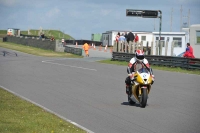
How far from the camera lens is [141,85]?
1260 cm

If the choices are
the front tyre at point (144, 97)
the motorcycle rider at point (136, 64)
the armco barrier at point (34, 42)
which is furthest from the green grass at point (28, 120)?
the armco barrier at point (34, 42)

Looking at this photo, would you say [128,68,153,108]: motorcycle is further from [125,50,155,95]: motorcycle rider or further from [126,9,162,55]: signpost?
[126,9,162,55]: signpost

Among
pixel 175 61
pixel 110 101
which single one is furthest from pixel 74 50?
pixel 110 101

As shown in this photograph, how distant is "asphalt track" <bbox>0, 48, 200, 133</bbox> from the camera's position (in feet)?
32.7

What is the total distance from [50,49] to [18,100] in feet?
131

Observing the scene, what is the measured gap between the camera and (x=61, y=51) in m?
50.3

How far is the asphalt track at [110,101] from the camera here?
9.97 m

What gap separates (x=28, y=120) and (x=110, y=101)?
455 centimetres

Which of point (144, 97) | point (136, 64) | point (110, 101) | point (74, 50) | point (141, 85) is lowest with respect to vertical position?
point (110, 101)

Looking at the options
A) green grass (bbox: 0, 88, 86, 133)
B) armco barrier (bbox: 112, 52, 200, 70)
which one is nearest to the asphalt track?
green grass (bbox: 0, 88, 86, 133)

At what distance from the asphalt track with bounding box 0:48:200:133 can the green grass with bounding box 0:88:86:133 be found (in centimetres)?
38

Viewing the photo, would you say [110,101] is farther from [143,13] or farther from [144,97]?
[143,13]

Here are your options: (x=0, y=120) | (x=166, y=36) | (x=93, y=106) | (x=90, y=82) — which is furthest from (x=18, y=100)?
(x=166, y=36)

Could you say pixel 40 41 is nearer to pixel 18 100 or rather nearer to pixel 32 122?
pixel 18 100
